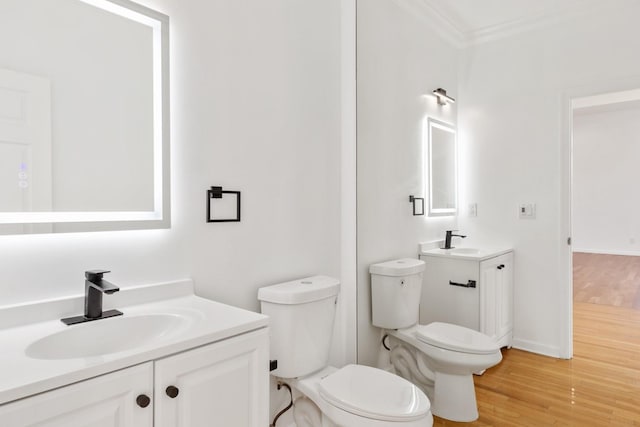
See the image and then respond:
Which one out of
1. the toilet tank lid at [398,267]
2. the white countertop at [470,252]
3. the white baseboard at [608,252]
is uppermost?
the white baseboard at [608,252]

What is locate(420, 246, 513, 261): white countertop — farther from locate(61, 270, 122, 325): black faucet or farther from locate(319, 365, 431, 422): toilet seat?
locate(61, 270, 122, 325): black faucet

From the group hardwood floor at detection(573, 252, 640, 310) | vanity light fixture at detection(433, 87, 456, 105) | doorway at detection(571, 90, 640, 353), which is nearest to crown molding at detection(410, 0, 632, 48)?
vanity light fixture at detection(433, 87, 456, 105)

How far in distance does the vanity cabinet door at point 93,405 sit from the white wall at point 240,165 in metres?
0.50

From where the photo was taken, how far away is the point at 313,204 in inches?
80.4

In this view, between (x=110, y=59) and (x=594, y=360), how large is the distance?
221cm

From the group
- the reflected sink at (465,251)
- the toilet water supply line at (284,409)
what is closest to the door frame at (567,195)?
the reflected sink at (465,251)

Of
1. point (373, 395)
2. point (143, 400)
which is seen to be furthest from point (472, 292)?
point (143, 400)

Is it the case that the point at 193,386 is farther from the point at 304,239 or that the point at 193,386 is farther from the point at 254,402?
the point at 304,239

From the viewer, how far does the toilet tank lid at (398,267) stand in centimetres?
184

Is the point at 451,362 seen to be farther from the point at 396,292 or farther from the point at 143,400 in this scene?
the point at 143,400

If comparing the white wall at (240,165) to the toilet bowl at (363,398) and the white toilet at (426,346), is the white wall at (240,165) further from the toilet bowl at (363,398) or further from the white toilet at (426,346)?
the toilet bowl at (363,398)

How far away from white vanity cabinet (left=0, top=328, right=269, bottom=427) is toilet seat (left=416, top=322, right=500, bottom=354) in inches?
35.3

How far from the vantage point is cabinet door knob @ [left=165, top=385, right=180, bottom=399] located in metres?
0.96

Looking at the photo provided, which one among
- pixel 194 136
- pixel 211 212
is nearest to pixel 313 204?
pixel 211 212
